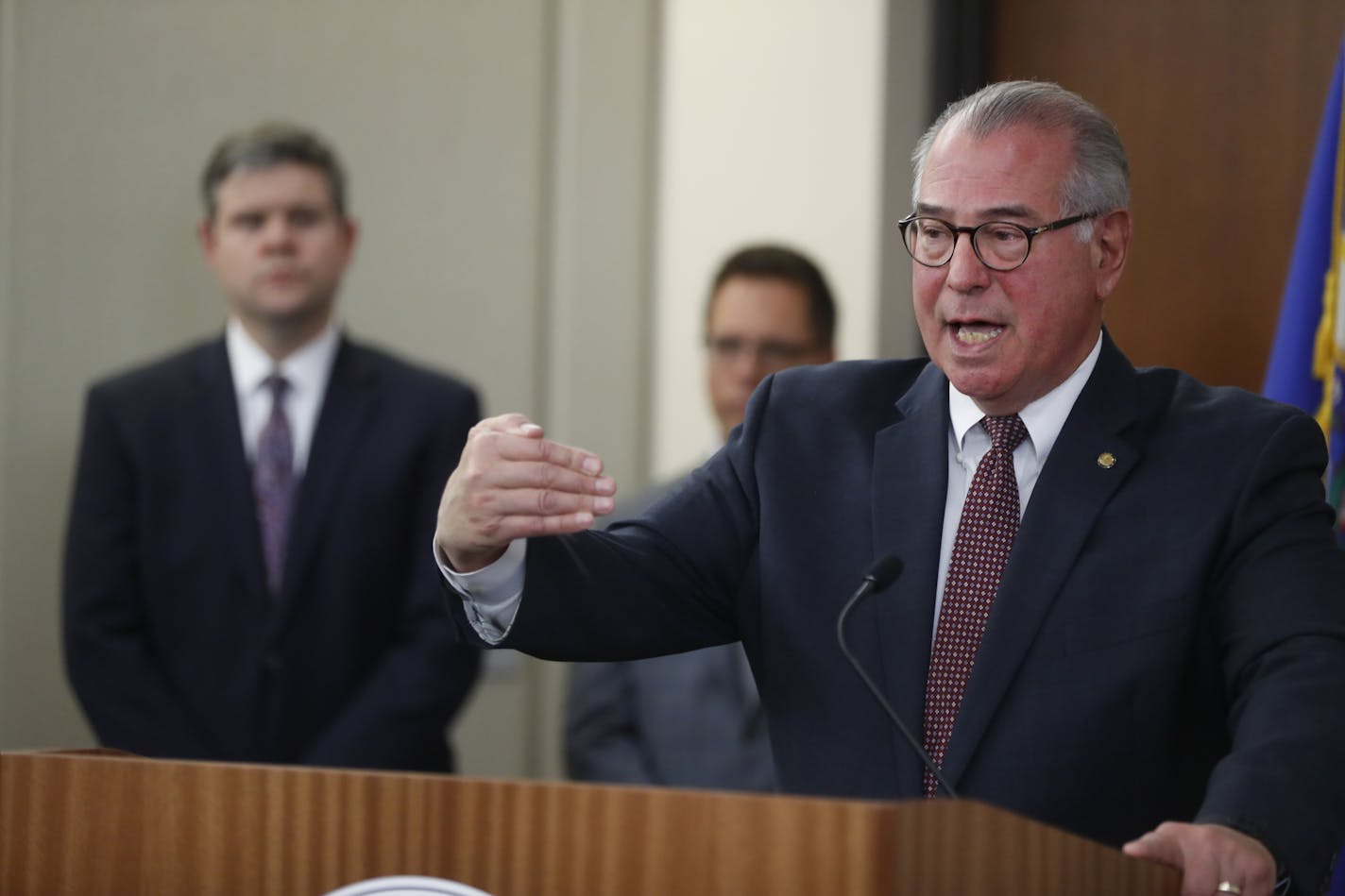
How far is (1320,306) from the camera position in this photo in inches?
122

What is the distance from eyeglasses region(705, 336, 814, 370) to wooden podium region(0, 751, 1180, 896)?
2.28 meters

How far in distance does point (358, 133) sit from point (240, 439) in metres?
1.31

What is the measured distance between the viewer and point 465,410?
373cm

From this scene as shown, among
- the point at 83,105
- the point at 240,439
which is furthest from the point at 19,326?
the point at 240,439

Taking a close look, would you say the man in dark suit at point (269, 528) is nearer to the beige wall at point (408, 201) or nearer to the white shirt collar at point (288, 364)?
the white shirt collar at point (288, 364)

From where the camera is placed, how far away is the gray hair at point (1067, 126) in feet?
7.08

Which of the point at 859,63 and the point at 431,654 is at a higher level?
the point at 859,63

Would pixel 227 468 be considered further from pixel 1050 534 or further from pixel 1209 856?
pixel 1209 856

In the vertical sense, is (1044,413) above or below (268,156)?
below

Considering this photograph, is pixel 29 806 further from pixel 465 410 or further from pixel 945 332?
pixel 465 410

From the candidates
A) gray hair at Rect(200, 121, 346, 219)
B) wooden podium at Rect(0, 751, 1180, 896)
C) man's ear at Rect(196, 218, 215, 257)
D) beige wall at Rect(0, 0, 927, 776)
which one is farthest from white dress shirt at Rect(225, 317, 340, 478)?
wooden podium at Rect(0, 751, 1180, 896)

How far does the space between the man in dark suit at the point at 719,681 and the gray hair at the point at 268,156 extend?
0.88 metres

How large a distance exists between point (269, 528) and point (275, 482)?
0.10 metres

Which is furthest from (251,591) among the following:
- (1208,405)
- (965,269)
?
(1208,405)
